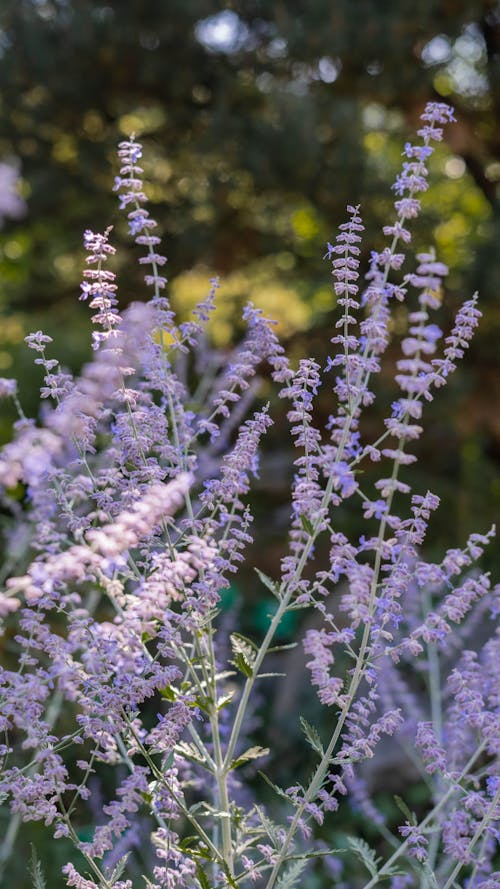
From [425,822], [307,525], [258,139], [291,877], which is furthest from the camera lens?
[258,139]

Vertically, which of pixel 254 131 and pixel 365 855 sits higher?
pixel 254 131

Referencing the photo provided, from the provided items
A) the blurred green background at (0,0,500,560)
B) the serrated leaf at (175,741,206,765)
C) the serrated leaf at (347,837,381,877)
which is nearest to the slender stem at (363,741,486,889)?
the serrated leaf at (347,837,381,877)

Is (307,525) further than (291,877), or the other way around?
(291,877)

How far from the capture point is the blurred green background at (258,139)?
6.01m

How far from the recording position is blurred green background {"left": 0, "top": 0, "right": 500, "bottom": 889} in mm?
6008

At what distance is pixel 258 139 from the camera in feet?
19.8

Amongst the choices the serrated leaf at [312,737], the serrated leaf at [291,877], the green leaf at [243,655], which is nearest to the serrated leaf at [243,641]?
the green leaf at [243,655]

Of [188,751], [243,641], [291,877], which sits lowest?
[291,877]

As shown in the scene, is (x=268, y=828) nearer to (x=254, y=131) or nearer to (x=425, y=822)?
(x=425, y=822)

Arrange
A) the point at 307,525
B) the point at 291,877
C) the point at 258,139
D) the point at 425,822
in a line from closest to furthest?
the point at 307,525
the point at 291,877
the point at 425,822
the point at 258,139

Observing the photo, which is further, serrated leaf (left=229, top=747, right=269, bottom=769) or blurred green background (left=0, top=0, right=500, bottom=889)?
blurred green background (left=0, top=0, right=500, bottom=889)

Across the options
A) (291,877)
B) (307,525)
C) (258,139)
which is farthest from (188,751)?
(258,139)

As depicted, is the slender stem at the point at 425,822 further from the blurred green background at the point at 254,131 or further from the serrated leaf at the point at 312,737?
the blurred green background at the point at 254,131

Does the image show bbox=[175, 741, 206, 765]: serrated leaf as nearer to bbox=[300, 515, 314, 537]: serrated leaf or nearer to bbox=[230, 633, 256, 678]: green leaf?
bbox=[230, 633, 256, 678]: green leaf
